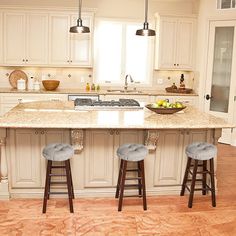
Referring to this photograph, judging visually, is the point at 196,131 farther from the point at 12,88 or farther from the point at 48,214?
the point at 12,88

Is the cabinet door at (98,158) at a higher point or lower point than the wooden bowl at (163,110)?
lower

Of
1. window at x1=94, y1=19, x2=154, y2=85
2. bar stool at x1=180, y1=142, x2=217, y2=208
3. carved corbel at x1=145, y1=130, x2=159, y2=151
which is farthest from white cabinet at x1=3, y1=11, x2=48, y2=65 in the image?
bar stool at x1=180, y1=142, x2=217, y2=208

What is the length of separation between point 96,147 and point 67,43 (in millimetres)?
3126

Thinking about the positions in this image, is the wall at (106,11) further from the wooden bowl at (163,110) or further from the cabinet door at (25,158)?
the cabinet door at (25,158)

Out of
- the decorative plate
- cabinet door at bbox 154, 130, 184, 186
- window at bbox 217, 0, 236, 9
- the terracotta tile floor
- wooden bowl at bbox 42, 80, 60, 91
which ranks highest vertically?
window at bbox 217, 0, 236, 9

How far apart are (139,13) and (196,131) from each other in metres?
3.61

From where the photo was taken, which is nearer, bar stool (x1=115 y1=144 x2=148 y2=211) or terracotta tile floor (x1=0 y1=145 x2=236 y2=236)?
terracotta tile floor (x1=0 y1=145 x2=236 y2=236)

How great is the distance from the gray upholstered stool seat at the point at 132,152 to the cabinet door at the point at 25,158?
910mm

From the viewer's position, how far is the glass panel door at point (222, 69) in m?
6.21

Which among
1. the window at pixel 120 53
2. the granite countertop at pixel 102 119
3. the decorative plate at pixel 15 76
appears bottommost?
the granite countertop at pixel 102 119

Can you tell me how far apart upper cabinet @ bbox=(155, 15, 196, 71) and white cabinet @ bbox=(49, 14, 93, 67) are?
4.31 ft

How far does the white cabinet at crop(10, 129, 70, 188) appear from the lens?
3.67 m

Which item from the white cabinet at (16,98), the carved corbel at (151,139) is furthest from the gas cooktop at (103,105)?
the white cabinet at (16,98)

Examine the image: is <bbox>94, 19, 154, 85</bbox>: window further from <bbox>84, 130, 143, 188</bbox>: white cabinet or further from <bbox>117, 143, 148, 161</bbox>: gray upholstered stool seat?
<bbox>117, 143, 148, 161</bbox>: gray upholstered stool seat
